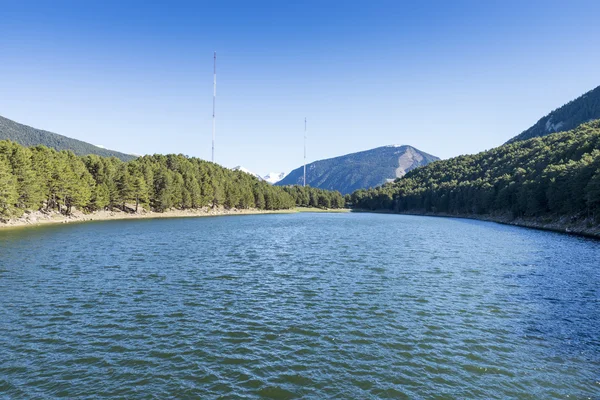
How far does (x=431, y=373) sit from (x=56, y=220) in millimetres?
127912

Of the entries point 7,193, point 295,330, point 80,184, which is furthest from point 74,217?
point 295,330

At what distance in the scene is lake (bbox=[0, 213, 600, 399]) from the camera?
53.7 ft

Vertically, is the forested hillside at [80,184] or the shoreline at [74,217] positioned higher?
the forested hillside at [80,184]

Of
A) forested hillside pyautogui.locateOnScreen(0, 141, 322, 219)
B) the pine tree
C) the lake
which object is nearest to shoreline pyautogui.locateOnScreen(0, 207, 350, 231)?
forested hillside pyautogui.locateOnScreen(0, 141, 322, 219)

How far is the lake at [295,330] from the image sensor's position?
53.7 ft

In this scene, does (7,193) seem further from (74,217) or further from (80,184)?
(80,184)

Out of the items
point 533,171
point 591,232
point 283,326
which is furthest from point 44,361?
point 533,171

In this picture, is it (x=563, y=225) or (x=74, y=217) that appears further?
(x=74, y=217)

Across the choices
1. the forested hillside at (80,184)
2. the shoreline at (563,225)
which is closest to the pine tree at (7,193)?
the forested hillside at (80,184)

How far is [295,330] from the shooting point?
23.0 meters

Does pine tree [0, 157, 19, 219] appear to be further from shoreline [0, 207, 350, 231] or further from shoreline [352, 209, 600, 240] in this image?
shoreline [352, 209, 600, 240]

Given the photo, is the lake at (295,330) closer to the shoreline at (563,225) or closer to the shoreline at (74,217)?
the shoreline at (563,225)

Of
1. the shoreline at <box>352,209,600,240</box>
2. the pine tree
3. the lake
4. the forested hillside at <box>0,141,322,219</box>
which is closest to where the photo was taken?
the lake

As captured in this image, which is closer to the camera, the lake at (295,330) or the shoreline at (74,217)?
the lake at (295,330)
